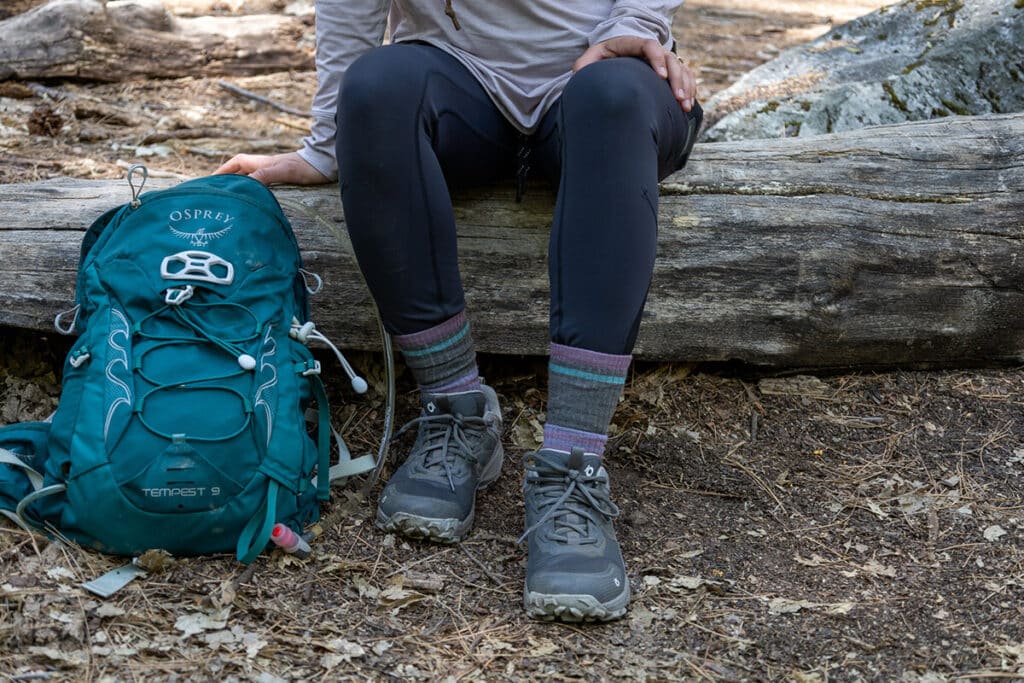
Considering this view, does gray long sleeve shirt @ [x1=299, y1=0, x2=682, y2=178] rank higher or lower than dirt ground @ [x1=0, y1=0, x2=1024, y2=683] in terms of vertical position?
higher

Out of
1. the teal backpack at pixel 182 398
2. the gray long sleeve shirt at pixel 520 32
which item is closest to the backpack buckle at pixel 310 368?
the teal backpack at pixel 182 398

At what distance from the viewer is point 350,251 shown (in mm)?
2484

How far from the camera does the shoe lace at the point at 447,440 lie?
2.15m

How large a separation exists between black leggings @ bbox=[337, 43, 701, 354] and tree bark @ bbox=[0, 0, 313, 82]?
276cm

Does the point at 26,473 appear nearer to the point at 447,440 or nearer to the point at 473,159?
the point at 447,440

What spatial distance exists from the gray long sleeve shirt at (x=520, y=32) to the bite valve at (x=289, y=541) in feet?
3.34

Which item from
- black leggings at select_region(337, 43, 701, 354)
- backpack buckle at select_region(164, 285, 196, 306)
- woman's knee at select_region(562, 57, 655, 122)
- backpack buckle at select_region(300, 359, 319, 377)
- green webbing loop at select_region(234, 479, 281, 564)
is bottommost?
green webbing loop at select_region(234, 479, 281, 564)

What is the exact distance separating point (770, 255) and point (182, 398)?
1.46 meters

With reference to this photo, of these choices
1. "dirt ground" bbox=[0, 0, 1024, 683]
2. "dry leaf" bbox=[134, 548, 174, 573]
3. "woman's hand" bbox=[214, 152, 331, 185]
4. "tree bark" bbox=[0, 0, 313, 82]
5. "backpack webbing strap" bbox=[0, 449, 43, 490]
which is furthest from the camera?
"tree bark" bbox=[0, 0, 313, 82]

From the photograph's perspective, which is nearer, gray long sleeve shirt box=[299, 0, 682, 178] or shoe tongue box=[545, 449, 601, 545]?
shoe tongue box=[545, 449, 601, 545]

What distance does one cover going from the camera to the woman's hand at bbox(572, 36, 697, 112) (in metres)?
2.10

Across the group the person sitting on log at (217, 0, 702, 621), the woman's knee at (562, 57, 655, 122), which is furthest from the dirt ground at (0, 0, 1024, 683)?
the woman's knee at (562, 57, 655, 122)

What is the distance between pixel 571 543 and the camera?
1.93 meters

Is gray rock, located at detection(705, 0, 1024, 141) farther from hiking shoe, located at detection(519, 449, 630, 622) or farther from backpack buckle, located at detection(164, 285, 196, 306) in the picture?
backpack buckle, located at detection(164, 285, 196, 306)
